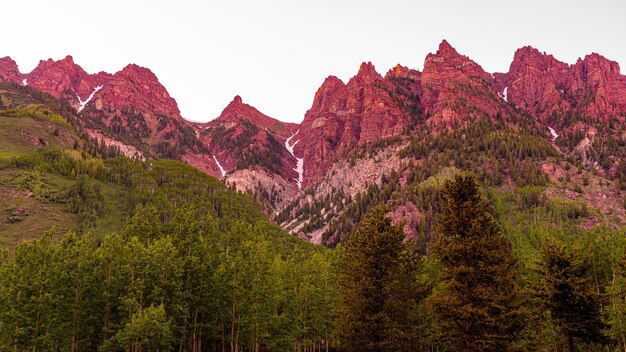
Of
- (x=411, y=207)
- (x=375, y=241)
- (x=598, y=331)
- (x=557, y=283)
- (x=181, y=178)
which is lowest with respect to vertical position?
(x=598, y=331)

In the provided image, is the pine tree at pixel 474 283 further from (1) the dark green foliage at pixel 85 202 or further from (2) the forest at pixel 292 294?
(1) the dark green foliage at pixel 85 202

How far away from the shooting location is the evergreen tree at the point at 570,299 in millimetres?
41656

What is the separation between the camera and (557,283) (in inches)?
1657

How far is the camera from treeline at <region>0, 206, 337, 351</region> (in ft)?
116

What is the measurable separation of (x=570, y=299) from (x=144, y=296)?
131 ft

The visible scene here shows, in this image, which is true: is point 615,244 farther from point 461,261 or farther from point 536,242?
point 536,242

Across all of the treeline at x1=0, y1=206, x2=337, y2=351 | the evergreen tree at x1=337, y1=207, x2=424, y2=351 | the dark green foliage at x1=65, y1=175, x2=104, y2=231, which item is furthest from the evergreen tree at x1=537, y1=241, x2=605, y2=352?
the dark green foliage at x1=65, y1=175, x2=104, y2=231

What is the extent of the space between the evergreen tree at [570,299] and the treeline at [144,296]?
1014 inches

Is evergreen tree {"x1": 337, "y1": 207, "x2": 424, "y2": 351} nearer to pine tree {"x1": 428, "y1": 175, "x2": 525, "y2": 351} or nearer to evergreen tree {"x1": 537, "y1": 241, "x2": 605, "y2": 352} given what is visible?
pine tree {"x1": 428, "y1": 175, "x2": 525, "y2": 351}

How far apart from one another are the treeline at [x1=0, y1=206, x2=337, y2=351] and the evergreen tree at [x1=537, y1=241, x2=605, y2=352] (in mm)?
25755

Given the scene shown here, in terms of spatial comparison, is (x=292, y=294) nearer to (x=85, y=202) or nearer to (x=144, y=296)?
(x=144, y=296)

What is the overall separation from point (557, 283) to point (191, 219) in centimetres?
3806

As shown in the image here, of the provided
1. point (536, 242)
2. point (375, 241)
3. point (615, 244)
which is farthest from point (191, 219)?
point (536, 242)

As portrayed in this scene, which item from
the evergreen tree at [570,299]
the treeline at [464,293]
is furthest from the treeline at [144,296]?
the evergreen tree at [570,299]
